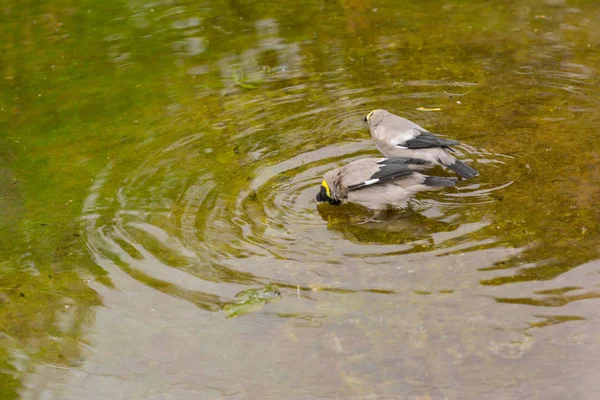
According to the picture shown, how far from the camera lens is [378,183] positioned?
758cm

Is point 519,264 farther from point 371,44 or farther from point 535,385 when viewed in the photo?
point 371,44

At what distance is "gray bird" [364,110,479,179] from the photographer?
786 centimetres

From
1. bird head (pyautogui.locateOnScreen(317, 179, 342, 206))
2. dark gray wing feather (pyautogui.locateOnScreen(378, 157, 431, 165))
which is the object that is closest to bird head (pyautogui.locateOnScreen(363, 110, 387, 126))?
dark gray wing feather (pyautogui.locateOnScreen(378, 157, 431, 165))

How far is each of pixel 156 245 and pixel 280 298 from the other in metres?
1.59

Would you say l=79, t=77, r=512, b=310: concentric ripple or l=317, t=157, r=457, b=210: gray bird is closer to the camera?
l=79, t=77, r=512, b=310: concentric ripple

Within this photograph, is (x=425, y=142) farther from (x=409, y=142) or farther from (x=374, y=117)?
(x=374, y=117)

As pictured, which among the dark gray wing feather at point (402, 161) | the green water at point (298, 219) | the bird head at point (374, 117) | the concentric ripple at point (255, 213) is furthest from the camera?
the bird head at point (374, 117)

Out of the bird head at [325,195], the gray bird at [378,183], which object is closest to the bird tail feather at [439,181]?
the gray bird at [378,183]

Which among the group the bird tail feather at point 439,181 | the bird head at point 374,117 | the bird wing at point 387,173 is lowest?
the bird tail feather at point 439,181

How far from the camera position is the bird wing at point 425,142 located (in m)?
7.83

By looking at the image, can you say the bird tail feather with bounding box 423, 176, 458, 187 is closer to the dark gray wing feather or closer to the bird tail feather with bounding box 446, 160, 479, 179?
the bird tail feather with bounding box 446, 160, 479, 179

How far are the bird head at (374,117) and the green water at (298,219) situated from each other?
1.26 ft

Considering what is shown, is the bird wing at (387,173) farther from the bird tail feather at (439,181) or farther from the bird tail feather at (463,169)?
the bird tail feather at (463,169)

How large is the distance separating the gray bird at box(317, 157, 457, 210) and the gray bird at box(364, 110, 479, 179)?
0.37 m
